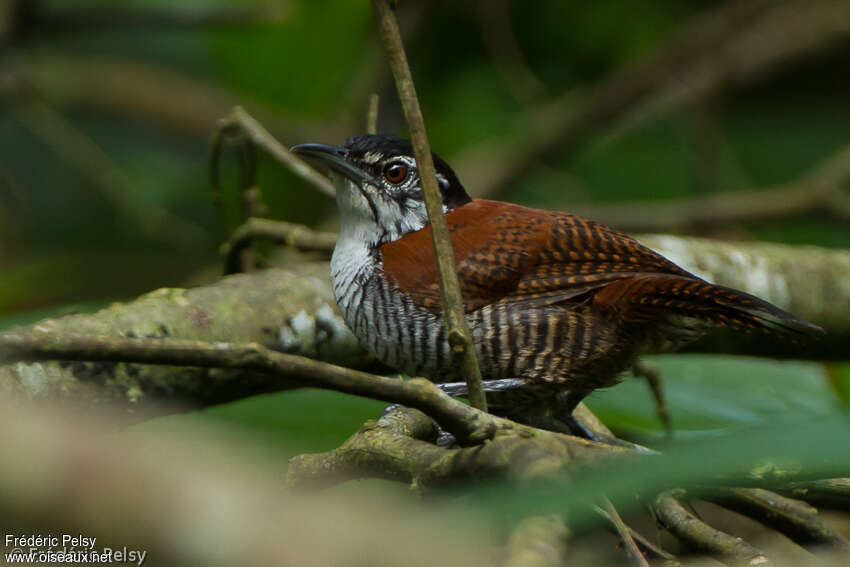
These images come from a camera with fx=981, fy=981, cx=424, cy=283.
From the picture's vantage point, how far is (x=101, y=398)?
7.88ft

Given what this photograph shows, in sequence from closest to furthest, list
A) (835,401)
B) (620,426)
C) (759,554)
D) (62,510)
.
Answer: (62,510), (759,554), (620,426), (835,401)

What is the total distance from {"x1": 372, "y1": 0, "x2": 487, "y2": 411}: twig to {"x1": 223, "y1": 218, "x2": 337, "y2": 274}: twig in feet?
5.09

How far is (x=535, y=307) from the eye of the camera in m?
2.38

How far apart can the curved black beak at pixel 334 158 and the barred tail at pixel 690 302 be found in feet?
2.52

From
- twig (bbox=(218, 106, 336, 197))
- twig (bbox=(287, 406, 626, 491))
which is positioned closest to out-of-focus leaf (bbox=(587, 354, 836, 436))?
twig (bbox=(218, 106, 336, 197))

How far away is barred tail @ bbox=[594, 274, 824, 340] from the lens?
7.17 ft

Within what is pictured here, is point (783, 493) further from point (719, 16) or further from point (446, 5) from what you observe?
point (446, 5)

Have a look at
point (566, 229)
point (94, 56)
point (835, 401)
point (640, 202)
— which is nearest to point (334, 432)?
point (566, 229)

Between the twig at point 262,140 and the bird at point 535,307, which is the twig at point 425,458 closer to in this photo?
the bird at point 535,307

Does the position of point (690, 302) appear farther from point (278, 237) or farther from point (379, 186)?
point (278, 237)

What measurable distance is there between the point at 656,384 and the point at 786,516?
2.21 feet

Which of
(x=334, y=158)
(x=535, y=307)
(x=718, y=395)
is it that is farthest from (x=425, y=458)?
(x=718, y=395)

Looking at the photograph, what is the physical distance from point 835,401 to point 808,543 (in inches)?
45.8

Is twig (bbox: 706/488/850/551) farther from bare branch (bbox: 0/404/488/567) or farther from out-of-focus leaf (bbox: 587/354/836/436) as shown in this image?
bare branch (bbox: 0/404/488/567)
